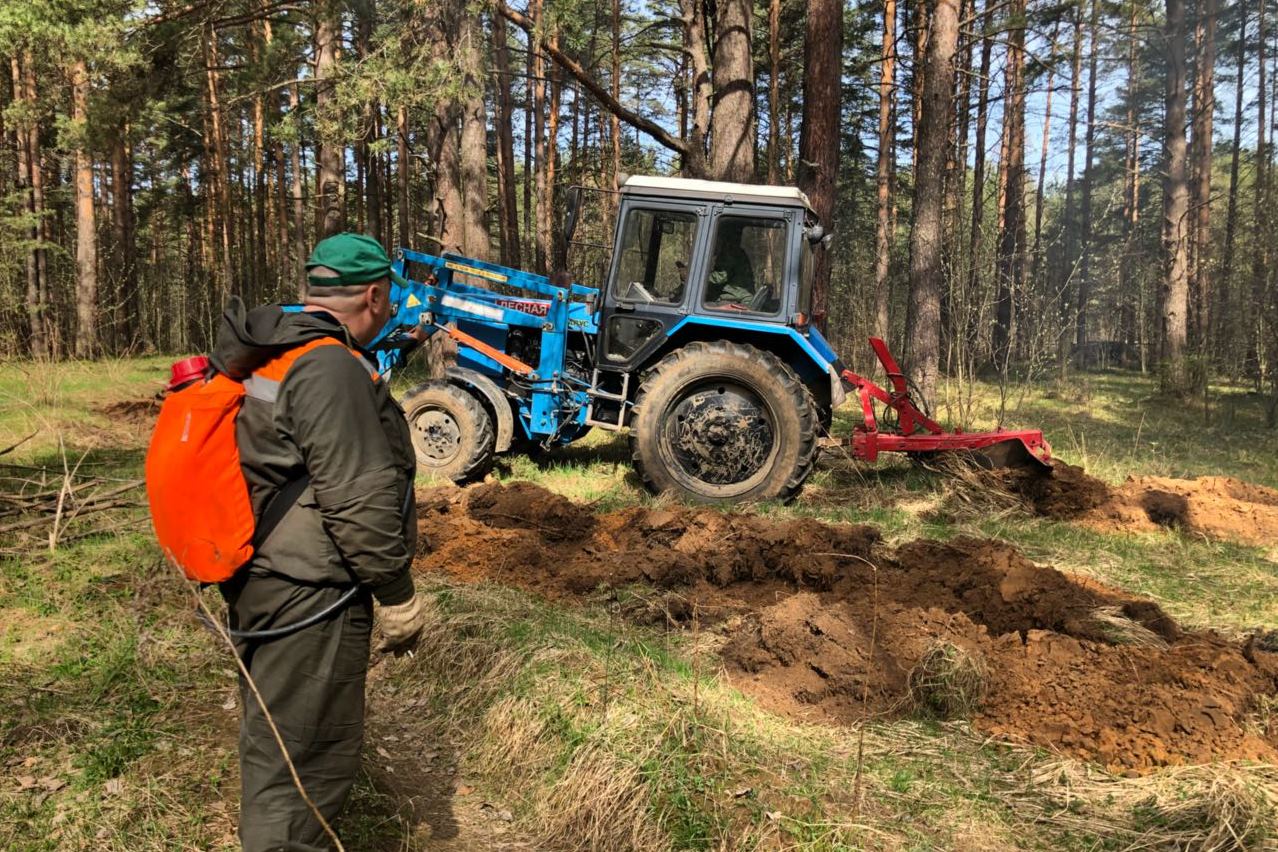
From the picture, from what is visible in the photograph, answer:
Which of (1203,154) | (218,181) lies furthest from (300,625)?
(1203,154)

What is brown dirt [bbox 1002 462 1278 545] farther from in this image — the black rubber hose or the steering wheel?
the black rubber hose

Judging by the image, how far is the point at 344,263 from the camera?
190 cm

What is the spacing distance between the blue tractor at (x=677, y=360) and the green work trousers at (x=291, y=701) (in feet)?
14.7

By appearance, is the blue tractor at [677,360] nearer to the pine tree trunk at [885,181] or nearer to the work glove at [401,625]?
the work glove at [401,625]

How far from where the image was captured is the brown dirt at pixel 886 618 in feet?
9.77

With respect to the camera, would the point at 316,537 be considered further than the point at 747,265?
No

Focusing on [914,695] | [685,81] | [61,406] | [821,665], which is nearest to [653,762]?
[821,665]

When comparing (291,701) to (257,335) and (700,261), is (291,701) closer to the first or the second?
(257,335)

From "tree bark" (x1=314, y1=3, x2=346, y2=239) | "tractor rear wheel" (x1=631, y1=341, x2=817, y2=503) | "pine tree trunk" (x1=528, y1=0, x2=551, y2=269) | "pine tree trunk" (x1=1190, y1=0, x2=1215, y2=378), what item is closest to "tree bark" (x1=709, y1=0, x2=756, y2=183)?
"tractor rear wheel" (x1=631, y1=341, x2=817, y2=503)

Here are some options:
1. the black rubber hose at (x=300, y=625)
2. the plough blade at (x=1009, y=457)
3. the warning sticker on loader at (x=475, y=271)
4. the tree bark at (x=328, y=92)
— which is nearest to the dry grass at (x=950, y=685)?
the black rubber hose at (x=300, y=625)

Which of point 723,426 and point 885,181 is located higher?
point 885,181

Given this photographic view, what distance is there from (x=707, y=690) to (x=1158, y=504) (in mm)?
4570

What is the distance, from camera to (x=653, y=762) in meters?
2.60

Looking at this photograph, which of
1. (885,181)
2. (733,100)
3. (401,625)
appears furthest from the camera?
(885,181)
